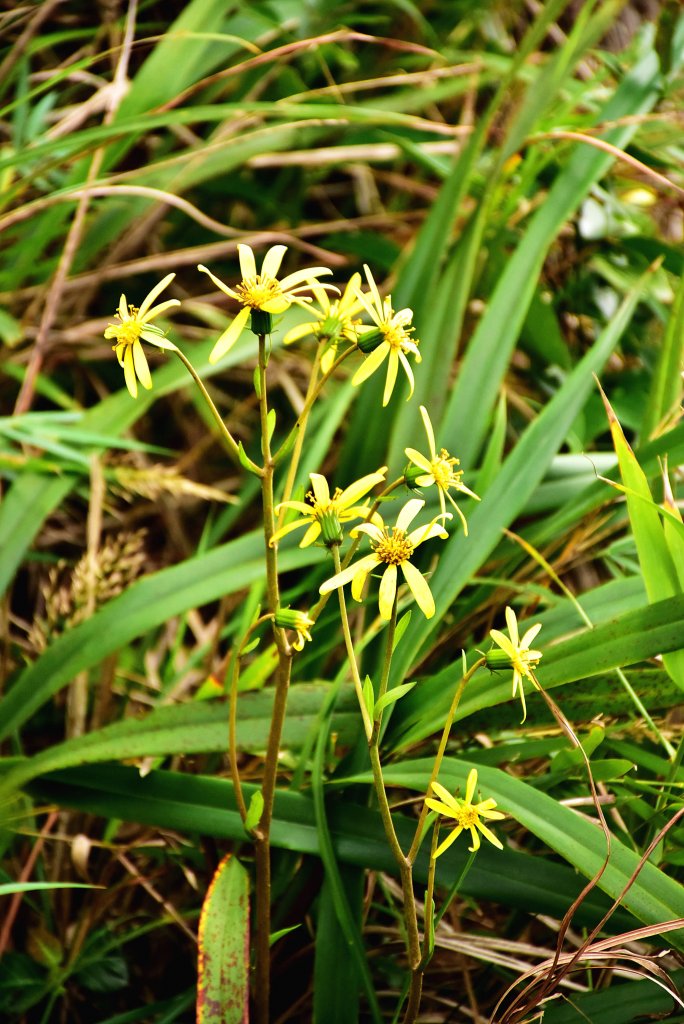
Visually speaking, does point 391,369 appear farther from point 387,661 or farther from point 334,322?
point 387,661

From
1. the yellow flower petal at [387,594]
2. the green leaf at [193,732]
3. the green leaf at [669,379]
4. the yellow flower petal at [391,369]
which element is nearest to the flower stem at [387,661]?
the yellow flower petal at [387,594]

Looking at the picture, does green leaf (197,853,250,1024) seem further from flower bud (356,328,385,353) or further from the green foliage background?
flower bud (356,328,385,353)

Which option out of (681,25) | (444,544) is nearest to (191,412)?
(444,544)

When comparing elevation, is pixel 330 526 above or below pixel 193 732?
above

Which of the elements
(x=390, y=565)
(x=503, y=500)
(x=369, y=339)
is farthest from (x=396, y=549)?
(x=503, y=500)

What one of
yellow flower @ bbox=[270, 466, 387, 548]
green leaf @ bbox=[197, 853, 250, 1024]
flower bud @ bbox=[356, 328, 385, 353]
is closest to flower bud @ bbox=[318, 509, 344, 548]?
yellow flower @ bbox=[270, 466, 387, 548]

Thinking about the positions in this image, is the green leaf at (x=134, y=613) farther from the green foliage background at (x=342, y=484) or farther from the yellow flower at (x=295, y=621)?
the yellow flower at (x=295, y=621)
